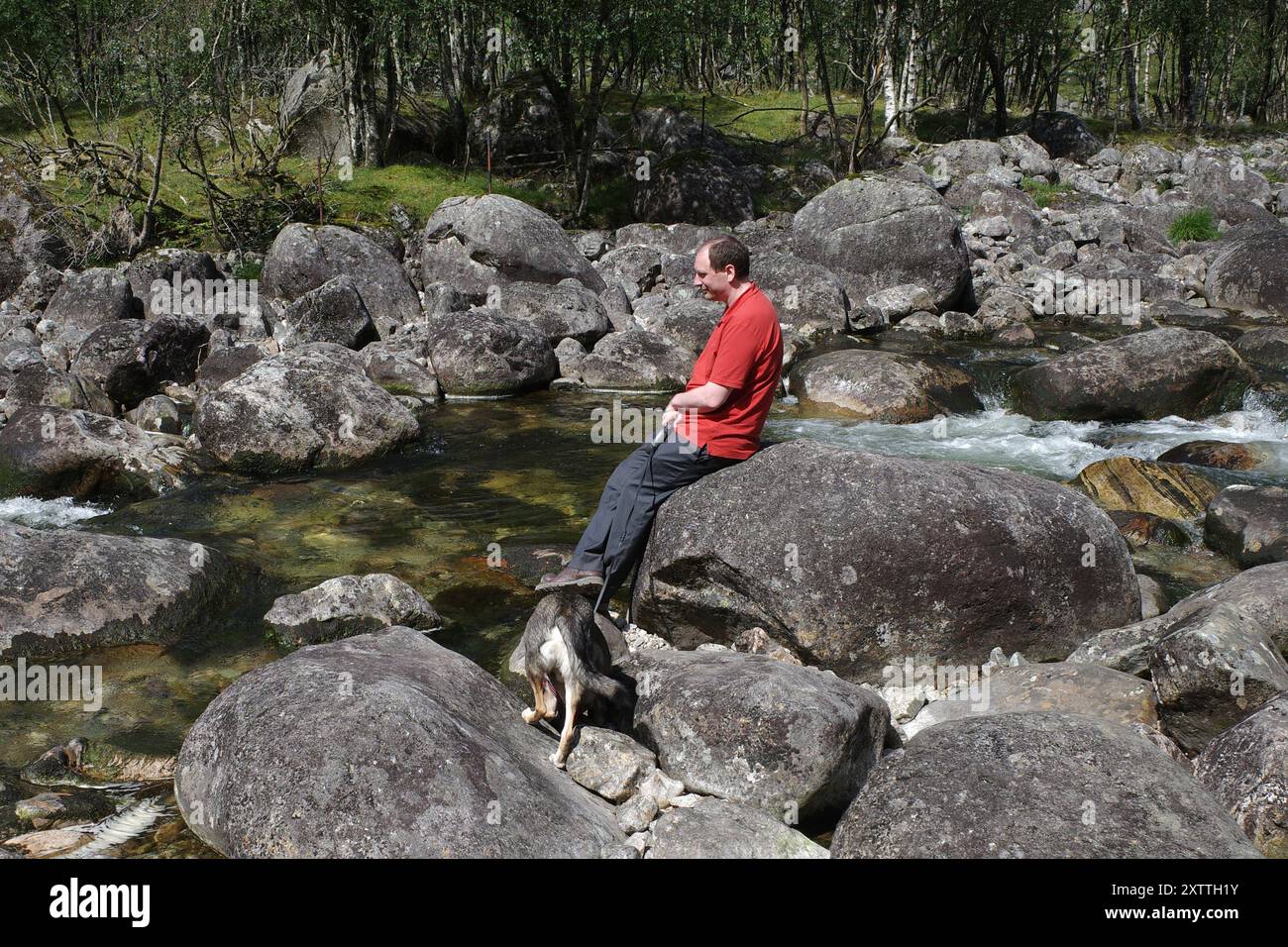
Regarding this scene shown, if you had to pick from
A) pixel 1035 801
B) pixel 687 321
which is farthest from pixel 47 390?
pixel 1035 801

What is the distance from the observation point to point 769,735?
20.3 ft

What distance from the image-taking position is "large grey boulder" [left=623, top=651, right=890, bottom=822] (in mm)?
6137

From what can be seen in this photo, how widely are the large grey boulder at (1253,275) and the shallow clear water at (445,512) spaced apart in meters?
7.79

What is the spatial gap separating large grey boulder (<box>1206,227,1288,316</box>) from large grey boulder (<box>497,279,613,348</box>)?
43.8 feet

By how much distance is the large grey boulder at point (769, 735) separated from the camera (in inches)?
242

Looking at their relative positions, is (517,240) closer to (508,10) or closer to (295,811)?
(508,10)

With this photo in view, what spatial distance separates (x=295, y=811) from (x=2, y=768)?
2.75 m

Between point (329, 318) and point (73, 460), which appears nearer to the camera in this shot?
point (73, 460)

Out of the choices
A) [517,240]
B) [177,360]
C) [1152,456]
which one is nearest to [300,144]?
[517,240]

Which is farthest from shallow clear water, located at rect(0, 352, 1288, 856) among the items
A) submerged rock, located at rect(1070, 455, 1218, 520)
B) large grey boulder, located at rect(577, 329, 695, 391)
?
submerged rock, located at rect(1070, 455, 1218, 520)

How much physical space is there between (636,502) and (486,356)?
984 centimetres

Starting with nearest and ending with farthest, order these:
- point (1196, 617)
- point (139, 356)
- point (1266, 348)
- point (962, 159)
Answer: point (1196, 617), point (139, 356), point (1266, 348), point (962, 159)
